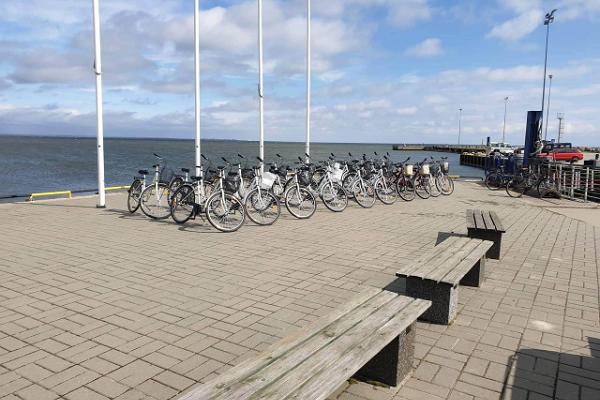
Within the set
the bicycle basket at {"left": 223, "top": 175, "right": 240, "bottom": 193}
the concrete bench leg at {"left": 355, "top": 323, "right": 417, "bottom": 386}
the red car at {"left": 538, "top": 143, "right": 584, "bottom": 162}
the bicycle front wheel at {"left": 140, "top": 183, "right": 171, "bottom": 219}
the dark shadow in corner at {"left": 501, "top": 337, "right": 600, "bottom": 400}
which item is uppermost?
the red car at {"left": 538, "top": 143, "right": 584, "bottom": 162}

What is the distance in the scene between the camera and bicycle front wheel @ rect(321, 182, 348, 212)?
1024 cm

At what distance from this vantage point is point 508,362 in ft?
10.8

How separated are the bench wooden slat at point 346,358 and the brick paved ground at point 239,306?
438mm

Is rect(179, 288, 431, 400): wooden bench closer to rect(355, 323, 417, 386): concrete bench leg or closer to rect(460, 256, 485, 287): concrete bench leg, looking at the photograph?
rect(355, 323, 417, 386): concrete bench leg

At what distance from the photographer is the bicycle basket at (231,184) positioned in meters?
8.40

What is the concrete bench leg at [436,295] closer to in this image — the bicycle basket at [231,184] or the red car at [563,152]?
the bicycle basket at [231,184]

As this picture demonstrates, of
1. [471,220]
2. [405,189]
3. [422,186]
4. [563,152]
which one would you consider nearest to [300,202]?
[471,220]

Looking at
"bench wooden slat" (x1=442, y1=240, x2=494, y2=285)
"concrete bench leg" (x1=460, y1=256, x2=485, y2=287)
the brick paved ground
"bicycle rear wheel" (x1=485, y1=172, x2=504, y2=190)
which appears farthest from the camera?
"bicycle rear wheel" (x1=485, y1=172, x2=504, y2=190)

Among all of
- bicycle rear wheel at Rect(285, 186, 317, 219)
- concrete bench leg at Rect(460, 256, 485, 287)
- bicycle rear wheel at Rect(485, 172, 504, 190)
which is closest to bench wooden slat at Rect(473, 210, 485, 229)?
concrete bench leg at Rect(460, 256, 485, 287)

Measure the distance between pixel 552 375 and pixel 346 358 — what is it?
1633mm

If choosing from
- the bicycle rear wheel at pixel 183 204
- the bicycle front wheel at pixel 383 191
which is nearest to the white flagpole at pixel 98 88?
the bicycle rear wheel at pixel 183 204

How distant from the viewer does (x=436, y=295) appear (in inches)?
153

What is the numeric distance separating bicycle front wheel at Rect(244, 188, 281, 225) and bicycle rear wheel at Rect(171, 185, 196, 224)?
959 millimetres

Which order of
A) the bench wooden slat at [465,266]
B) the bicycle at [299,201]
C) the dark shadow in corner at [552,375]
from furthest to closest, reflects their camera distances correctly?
the bicycle at [299,201], the bench wooden slat at [465,266], the dark shadow in corner at [552,375]
